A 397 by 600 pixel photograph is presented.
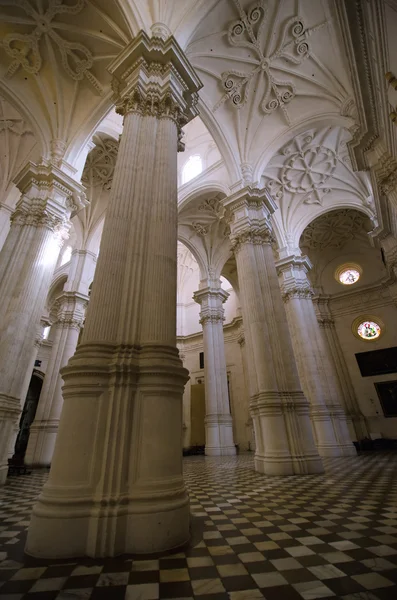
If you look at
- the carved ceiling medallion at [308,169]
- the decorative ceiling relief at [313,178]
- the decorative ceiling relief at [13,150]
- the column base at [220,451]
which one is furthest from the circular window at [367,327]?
the decorative ceiling relief at [13,150]

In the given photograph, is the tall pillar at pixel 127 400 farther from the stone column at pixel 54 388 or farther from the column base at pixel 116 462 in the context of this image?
the stone column at pixel 54 388

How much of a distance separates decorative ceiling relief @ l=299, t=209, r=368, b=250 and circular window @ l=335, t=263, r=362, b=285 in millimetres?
1333

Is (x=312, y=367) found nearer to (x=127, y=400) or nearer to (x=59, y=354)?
(x=127, y=400)

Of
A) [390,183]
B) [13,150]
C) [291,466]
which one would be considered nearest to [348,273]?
[390,183]

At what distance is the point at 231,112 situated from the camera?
33.1 feet

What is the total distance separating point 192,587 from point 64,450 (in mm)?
1573

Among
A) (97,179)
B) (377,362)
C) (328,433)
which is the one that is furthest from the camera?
(377,362)

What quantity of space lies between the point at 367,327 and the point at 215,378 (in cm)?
968

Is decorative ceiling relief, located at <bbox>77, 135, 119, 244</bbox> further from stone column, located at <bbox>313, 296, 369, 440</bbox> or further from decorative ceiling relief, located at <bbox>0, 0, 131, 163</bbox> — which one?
stone column, located at <bbox>313, 296, 369, 440</bbox>

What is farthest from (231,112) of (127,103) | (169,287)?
(169,287)

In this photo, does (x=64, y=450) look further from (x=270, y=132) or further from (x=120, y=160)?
(x=270, y=132)

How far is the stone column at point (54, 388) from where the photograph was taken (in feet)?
32.1

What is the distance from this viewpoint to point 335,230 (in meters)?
17.1

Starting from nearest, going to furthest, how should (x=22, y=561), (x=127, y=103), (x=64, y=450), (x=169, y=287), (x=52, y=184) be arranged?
1. (x=22, y=561)
2. (x=64, y=450)
3. (x=169, y=287)
4. (x=127, y=103)
5. (x=52, y=184)
